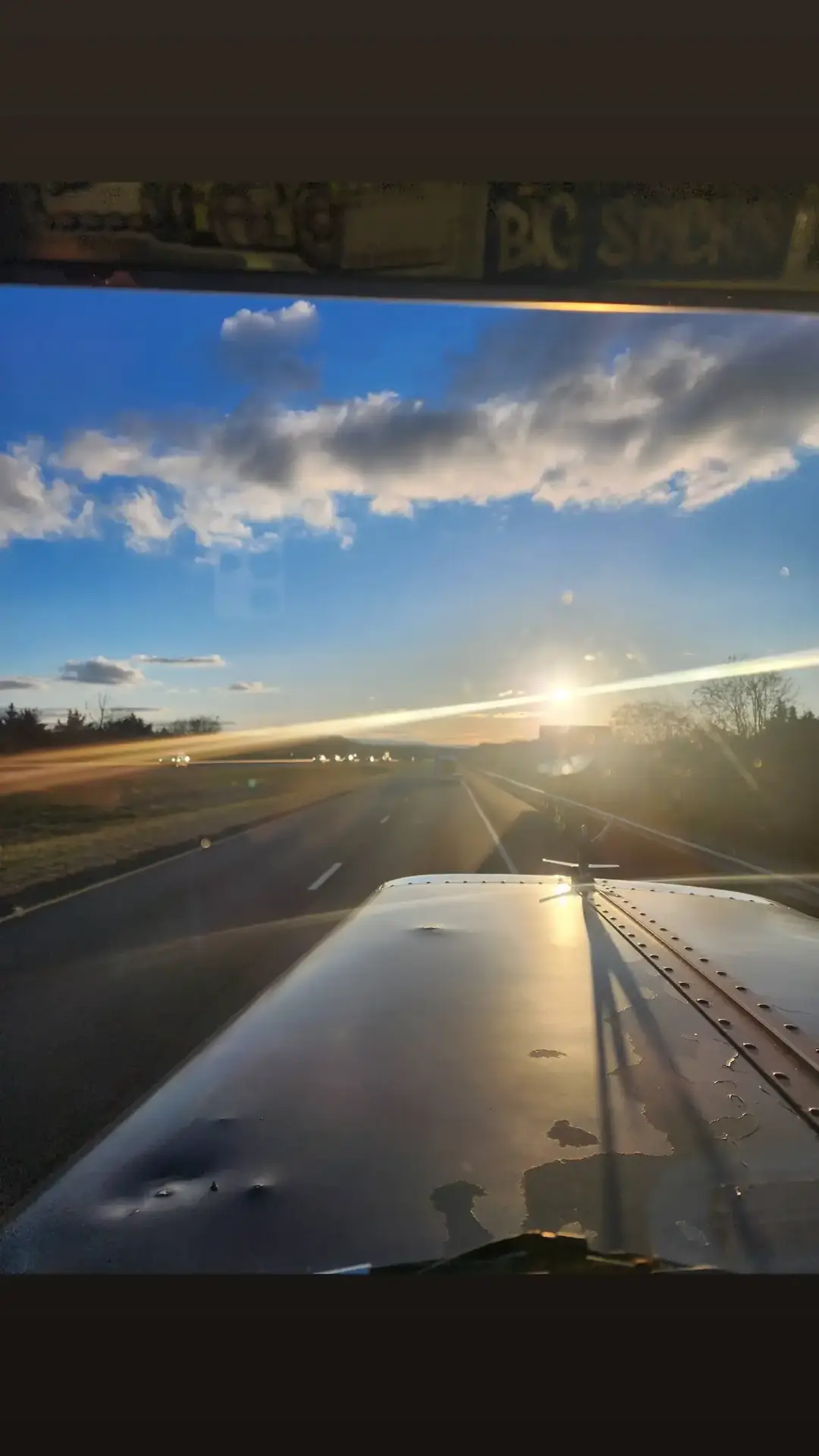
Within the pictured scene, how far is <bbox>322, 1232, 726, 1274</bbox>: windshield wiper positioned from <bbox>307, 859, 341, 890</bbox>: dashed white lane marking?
23.3 feet

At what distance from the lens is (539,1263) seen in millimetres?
1220

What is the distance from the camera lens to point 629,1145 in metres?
1.46

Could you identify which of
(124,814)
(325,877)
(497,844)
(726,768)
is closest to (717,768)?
(726,768)

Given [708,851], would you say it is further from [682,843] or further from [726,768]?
[726,768]

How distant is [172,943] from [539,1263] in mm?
5478

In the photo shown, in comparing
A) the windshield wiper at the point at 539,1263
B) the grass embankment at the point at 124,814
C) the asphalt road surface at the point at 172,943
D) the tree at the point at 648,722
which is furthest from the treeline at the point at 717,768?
the windshield wiper at the point at 539,1263

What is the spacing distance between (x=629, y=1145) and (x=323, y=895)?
256 inches

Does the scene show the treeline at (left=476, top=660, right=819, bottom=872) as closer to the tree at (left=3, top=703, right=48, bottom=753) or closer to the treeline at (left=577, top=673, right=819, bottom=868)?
the treeline at (left=577, top=673, right=819, bottom=868)

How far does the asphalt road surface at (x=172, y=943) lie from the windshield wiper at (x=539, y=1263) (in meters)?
0.85

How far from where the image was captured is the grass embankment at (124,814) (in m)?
10.2

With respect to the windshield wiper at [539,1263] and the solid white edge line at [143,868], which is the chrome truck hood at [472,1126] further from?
the solid white edge line at [143,868]

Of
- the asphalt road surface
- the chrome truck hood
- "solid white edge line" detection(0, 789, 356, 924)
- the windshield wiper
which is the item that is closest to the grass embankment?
"solid white edge line" detection(0, 789, 356, 924)

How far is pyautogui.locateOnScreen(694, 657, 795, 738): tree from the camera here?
19.5 feet

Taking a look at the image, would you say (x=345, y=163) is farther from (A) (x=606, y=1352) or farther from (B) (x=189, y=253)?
(A) (x=606, y=1352)
